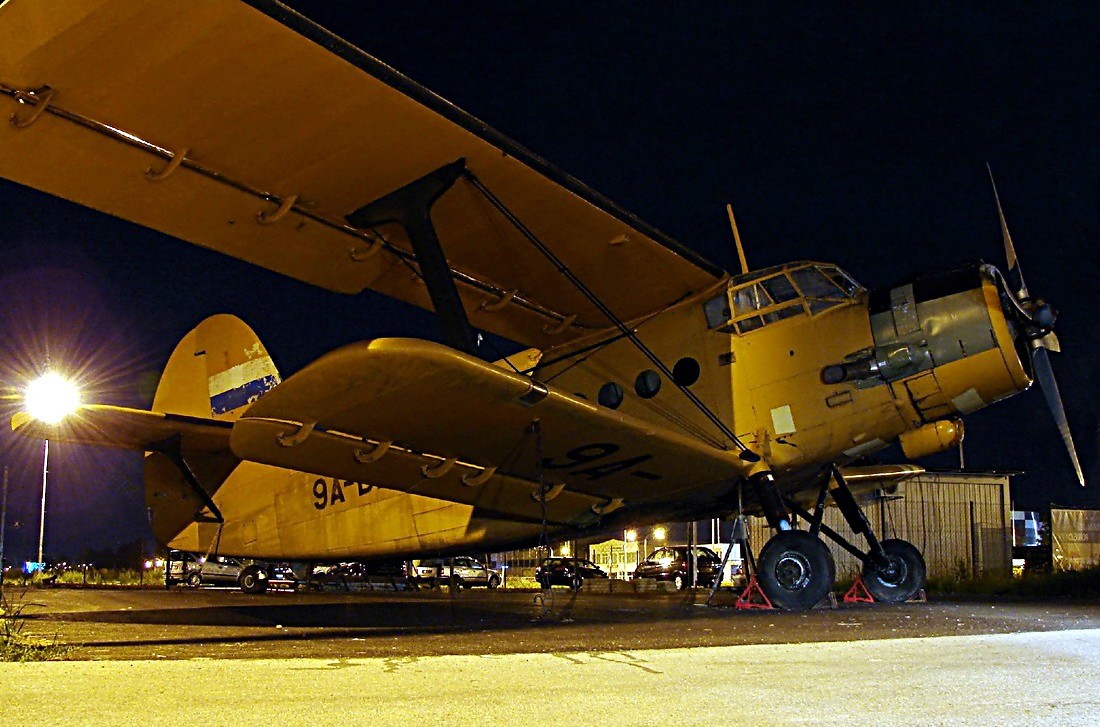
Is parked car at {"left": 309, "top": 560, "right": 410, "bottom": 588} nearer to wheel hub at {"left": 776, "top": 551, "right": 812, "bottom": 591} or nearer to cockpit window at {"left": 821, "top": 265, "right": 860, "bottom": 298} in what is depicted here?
wheel hub at {"left": 776, "top": 551, "right": 812, "bottom": 591}

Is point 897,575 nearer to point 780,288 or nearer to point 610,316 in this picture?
point 780,288

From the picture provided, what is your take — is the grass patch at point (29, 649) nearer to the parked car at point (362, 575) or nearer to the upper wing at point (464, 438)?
the upper wing at point (464, 438)

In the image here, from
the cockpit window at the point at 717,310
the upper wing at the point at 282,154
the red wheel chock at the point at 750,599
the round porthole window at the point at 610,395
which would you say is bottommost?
the red wheel chock at the point at 750,599

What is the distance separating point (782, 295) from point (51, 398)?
8.00 metres

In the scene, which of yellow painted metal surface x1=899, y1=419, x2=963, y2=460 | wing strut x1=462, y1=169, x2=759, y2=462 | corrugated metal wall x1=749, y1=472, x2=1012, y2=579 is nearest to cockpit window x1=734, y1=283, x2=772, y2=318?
wing strut x1=462, y1=169, x2=759, y2=462

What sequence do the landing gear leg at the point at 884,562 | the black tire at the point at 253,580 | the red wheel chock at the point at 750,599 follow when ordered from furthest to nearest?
the black tire at the point at 253,580 < the landing gear leg at the point at 884,562 < the red wheel chock at the point at 750,599

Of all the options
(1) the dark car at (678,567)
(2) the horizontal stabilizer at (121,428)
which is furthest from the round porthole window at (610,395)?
(1) the dark car at (678,567)

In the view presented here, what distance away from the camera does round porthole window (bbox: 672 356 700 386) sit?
1081 centimetres

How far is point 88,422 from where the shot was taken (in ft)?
29.5

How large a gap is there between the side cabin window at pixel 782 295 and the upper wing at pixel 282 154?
551 millimetres

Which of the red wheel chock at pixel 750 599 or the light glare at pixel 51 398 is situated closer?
the light glare at pixel 51 398

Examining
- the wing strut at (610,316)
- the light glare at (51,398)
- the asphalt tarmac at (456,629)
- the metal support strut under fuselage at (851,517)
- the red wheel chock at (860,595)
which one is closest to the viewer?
the asphalt tarmac at (456,629)

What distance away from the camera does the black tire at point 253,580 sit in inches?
843

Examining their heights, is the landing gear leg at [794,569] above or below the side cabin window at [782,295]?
below
